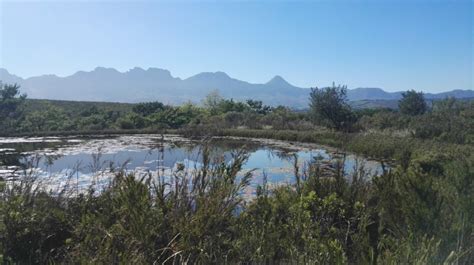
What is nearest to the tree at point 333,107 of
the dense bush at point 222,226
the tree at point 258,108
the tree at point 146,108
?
the tree at point 258,108

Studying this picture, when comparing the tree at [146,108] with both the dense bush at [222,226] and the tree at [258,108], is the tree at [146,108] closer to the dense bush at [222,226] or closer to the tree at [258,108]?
the tree at [258,108]

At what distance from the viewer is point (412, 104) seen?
3525cm

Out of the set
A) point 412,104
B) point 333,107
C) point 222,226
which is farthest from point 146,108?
point 222,226

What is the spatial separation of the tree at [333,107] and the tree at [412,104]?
1023cm

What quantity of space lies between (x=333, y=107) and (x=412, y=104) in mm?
12021

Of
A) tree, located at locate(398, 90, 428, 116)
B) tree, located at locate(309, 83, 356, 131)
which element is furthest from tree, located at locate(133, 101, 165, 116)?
tree, located at locate(398, 90, 428, 116)

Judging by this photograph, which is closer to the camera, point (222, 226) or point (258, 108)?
point (222, 226)

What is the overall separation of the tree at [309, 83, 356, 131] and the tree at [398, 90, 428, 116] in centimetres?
1023

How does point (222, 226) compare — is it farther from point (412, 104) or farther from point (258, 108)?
point (258, 108)

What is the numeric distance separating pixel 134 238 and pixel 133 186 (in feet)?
1.55

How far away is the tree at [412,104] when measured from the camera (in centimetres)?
3525

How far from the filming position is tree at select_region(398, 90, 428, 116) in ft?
116

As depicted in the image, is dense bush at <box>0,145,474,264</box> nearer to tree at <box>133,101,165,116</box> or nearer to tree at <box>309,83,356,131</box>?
tree at <box>309,83,356,131</box>

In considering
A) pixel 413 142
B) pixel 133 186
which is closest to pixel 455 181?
pixel 133 186
